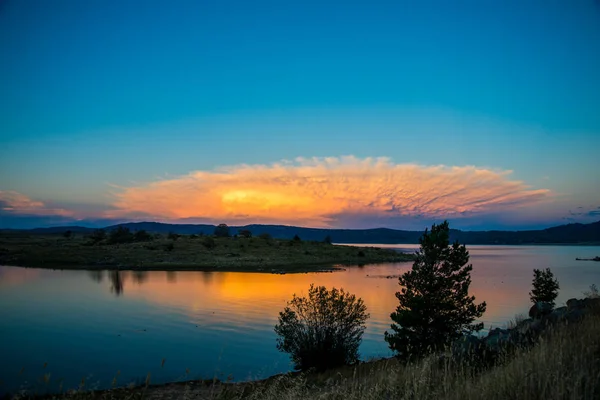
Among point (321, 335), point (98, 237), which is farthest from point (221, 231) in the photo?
point (321, 335)

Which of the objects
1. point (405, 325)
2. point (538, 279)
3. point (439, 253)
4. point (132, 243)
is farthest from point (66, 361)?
point (132, 243)

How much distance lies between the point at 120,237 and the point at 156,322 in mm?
78861

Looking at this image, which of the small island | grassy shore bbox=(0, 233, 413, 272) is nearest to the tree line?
the small island

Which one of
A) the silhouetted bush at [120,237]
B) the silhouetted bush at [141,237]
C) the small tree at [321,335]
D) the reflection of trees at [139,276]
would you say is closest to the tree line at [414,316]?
the small tree at [321,335]

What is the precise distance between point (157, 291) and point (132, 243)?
5711cm

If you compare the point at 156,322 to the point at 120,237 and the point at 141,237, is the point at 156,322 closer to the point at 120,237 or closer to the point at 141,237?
the point at 120,237

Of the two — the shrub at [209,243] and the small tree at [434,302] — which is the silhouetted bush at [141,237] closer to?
the shrub at [209,243]

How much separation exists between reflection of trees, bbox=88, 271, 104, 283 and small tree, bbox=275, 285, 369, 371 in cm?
4157

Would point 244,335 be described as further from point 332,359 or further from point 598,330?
point 598,330

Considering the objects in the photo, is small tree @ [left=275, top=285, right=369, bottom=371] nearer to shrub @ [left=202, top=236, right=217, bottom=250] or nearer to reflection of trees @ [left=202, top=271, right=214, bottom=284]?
reflection of trees @ [left=202, top=271, right=214, bottom=284]

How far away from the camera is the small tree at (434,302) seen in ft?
62.2

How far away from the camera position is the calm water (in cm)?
1983

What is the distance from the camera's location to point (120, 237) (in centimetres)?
10119

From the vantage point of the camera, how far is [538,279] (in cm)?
3306
